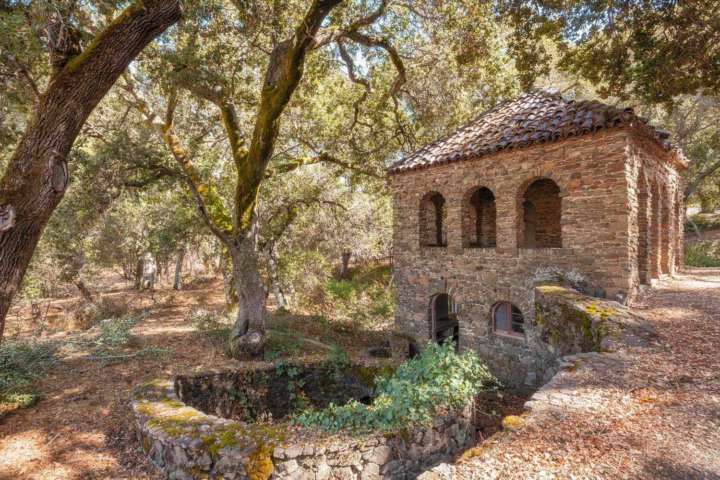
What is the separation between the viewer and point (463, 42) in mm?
8492

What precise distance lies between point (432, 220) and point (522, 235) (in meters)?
3.42

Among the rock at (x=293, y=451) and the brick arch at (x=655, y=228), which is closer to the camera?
the rock at (x=293, y=451)

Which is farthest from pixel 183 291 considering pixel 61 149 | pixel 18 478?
pixel 61 149

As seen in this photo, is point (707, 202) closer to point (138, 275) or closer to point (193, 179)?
point (193, 179)

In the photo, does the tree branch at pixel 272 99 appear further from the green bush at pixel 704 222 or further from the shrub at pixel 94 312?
the green bush at pixel 704 222

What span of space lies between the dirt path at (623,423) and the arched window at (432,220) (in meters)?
6.25

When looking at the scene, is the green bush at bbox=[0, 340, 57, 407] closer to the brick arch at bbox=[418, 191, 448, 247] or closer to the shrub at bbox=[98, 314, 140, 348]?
the shrub at bbox=[98, 314, 140, 348]

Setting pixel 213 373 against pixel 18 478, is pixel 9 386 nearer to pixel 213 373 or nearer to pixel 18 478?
pixel 18 478

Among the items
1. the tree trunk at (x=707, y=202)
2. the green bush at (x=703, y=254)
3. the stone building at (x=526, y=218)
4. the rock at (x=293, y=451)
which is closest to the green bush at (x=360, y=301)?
the stone building at (x=526, y=218)

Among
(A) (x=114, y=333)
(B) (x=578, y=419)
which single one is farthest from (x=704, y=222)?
(A) (x=114, y=333)

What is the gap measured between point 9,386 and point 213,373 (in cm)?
316

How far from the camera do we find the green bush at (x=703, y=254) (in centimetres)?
1606

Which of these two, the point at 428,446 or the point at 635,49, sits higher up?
the point at 635,49

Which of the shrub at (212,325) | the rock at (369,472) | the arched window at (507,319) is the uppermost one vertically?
the arched window at (507,319)
